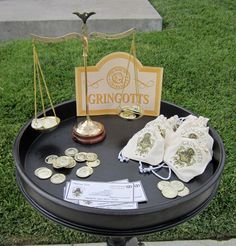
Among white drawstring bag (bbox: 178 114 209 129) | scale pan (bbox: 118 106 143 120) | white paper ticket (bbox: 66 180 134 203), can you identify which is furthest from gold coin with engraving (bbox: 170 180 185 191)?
scale pan (bbox: 118 106 143 120)

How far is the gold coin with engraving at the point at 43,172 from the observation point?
123 centimetres

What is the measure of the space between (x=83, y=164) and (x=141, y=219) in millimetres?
331

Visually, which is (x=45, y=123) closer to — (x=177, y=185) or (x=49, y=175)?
(x=49, y=175)

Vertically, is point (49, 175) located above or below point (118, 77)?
below

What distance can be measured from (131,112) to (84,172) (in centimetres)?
33

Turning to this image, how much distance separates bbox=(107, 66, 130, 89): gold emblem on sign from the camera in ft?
4.59

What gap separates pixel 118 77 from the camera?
1.41 metres

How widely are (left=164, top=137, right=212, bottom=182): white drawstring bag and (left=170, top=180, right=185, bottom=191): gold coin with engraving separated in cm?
3

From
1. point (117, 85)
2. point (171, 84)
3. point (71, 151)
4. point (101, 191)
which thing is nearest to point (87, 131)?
point (71, 151)

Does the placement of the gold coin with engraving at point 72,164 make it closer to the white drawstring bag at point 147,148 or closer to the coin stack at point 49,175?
the coin stack at point 49,175

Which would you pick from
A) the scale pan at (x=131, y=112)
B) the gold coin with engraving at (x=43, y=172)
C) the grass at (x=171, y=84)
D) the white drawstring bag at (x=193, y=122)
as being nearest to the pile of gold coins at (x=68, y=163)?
the gold coin with engraving at (x=43, y=172)

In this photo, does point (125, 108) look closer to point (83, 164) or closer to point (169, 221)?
point (83, 164)

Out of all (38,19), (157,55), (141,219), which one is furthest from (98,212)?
(38,19)

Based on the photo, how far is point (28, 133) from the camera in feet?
4.57
